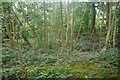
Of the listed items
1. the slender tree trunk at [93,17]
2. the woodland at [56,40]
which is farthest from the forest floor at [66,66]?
the slender tree trunk at [93,17]

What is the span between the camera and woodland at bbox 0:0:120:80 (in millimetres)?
1955

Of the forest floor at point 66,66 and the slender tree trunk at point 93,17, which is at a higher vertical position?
the slender tree trunk at point 93,17

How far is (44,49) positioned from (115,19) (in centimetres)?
82

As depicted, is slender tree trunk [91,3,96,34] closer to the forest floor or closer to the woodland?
the woodland

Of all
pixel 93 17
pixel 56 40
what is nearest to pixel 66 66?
pixel 56 40

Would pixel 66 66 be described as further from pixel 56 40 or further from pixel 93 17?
pixel 93 17

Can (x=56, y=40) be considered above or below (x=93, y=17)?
below

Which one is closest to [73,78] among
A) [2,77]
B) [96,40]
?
[96,40]

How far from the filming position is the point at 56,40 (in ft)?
6.46

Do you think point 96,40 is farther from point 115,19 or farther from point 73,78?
point 73,78

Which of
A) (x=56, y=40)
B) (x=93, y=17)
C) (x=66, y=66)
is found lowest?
(x=66, y=66)

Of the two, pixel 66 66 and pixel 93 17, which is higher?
pixel 93 17

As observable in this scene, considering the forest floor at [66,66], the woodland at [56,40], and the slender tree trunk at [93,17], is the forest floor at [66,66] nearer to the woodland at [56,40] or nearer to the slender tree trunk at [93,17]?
the woodland at [56,40]

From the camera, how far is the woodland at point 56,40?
196 cm
